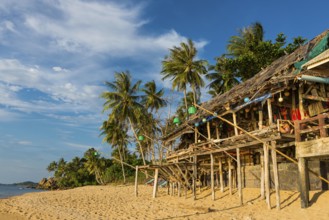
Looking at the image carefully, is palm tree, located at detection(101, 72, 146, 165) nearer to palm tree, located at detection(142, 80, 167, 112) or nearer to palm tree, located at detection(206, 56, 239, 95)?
palm tree, located at detection(142, 80, 167, 112)

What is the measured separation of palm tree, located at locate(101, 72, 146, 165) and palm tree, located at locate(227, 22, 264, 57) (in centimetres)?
1056

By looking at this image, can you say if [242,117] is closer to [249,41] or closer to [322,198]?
[322,198]

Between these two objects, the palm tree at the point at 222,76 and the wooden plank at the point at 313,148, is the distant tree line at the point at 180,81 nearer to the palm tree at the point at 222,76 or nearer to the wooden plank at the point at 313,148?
the palm tree at the point at 222,76

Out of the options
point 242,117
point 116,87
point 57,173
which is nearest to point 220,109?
point 242,117

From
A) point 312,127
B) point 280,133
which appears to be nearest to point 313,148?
point 312,127

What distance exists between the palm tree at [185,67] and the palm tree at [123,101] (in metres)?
4.60

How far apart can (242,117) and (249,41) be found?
13.8 m

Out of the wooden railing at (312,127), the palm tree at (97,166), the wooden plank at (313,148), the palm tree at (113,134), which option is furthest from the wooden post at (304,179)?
the palm tree at (97,166)

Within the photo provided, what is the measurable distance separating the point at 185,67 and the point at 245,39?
239 inches

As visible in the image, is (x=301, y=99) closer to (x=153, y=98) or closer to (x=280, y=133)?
(x=280, y=133)

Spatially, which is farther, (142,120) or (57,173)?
(57,173)

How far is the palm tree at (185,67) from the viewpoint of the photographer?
93.1 ft

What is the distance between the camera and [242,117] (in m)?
16.3

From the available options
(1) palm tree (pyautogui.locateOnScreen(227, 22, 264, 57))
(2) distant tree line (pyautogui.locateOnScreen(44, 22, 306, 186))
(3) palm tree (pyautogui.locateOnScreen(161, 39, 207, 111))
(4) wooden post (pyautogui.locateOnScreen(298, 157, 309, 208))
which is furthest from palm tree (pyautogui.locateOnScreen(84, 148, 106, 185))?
(4) wooden post (pyautogui.locateOnScreen(298, 157, 309, 208))
